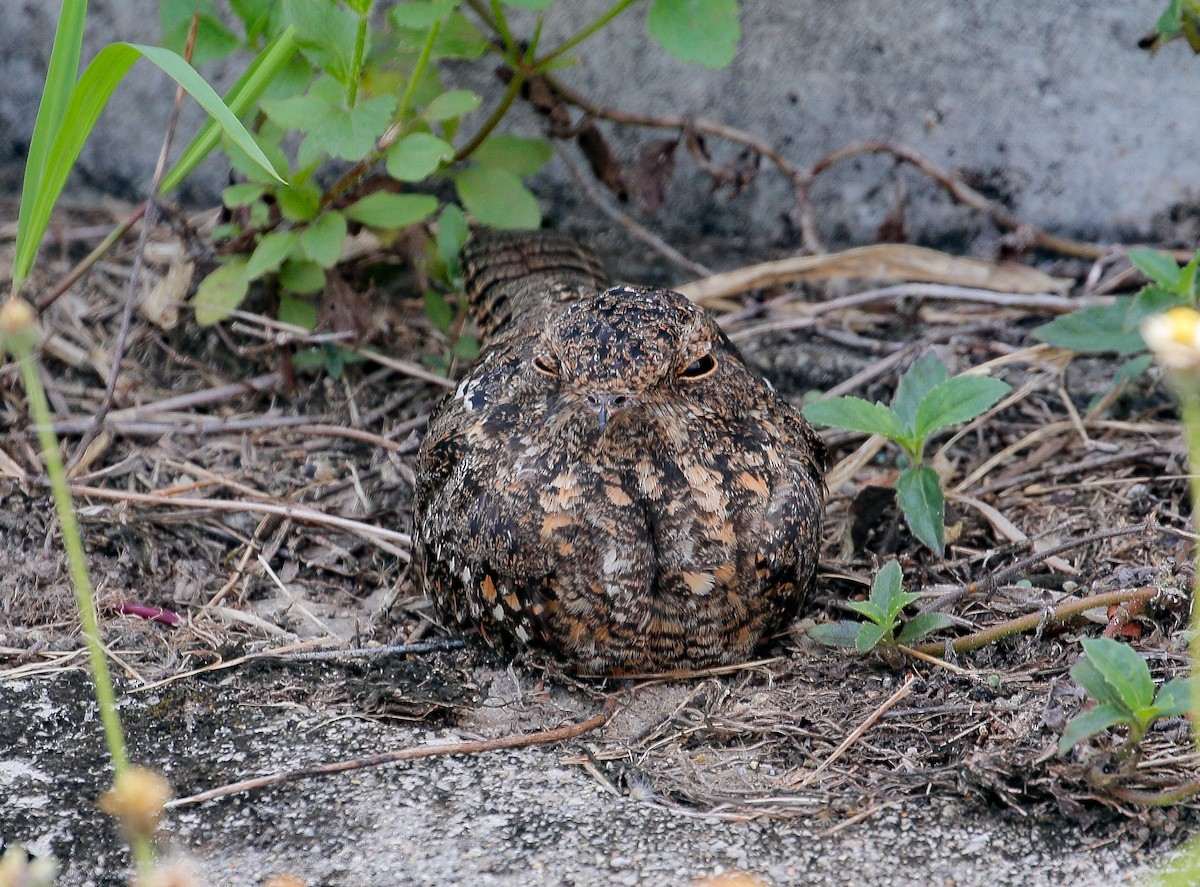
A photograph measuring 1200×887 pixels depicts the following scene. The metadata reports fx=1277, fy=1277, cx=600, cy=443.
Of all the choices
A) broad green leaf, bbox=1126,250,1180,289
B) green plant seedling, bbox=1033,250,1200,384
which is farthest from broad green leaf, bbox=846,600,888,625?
broad green leaf, bbox=1126,250,1180,289

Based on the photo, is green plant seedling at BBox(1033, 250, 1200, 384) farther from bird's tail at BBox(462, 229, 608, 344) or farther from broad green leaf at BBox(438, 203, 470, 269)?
broad green leaf at BBox(438, 203, 470, 269)

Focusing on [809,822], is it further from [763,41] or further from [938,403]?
[763,41]

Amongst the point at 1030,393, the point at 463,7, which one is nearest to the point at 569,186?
the point at 463,7

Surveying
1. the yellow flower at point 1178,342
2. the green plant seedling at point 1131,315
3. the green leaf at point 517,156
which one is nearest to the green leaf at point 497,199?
the green leaf at point 517,156

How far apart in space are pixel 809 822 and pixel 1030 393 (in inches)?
75.8

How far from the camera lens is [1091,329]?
11.4ft

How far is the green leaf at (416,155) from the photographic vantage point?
3266mm

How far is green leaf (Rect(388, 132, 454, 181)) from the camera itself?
3.27 m

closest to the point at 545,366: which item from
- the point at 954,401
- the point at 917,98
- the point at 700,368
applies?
the point at 700,368

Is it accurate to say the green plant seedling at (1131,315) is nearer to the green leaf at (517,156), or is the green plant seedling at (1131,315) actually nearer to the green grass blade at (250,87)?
the green leaf at (517,156)

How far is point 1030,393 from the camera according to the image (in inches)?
148

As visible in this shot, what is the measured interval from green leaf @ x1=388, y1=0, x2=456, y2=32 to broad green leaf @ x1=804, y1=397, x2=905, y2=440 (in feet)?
4.33

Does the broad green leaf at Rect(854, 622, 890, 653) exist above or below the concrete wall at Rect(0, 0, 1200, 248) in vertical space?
below

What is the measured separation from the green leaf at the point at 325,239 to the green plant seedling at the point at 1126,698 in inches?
88.6
